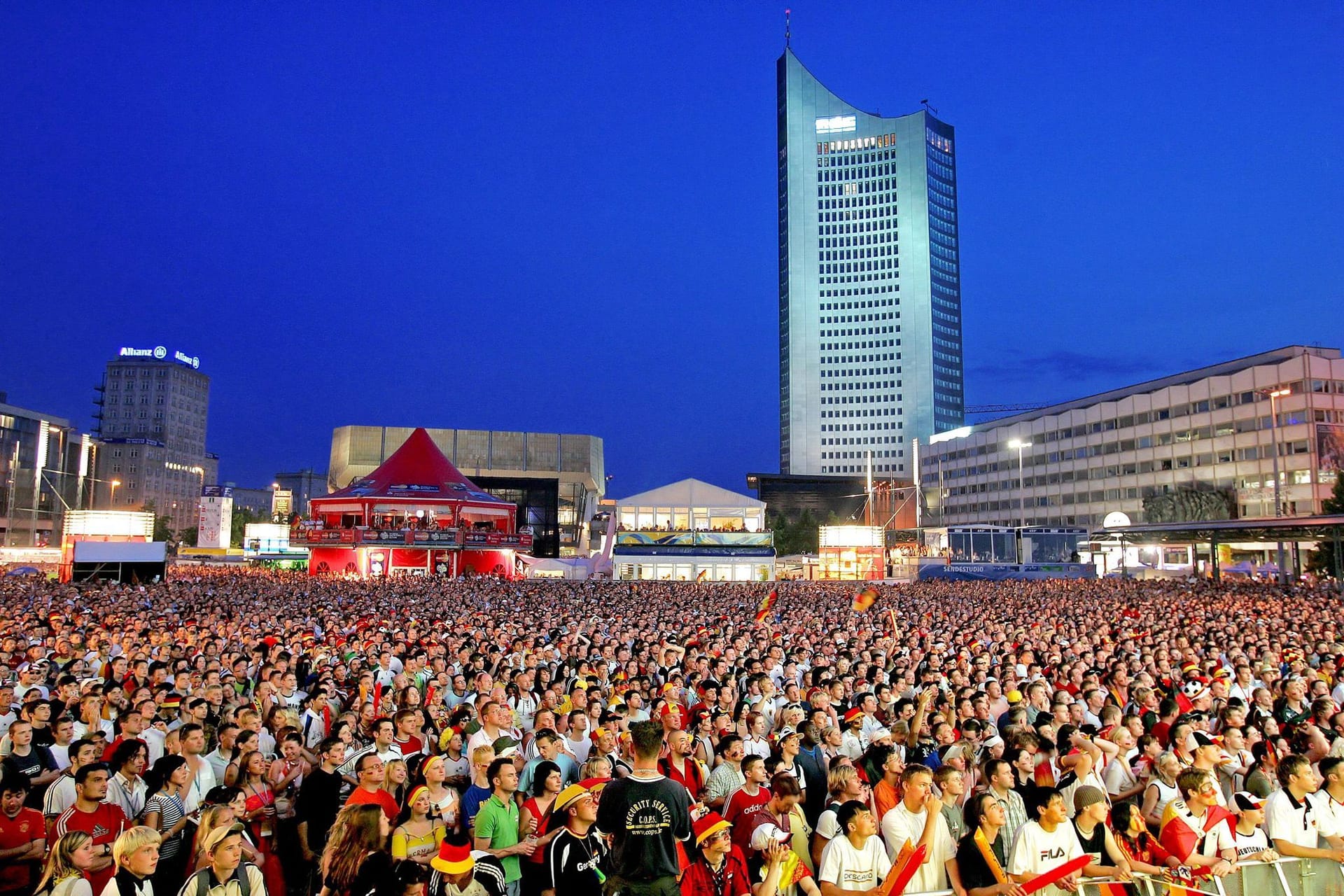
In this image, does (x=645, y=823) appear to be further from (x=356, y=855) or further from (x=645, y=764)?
(x=356, y=855)

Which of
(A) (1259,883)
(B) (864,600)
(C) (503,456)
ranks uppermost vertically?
(C) (503,456)

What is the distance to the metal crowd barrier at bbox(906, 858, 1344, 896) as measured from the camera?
15.7 ft

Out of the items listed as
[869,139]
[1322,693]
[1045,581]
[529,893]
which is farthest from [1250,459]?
[869,139]

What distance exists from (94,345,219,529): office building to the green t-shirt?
15003cm

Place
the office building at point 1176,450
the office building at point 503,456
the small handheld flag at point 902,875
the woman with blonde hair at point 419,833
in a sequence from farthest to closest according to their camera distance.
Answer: the office building at point 503,456 → the office building at point 1176,450 → the woman with blonde hair at point 419,833 → the small handheld flag at point 902,875

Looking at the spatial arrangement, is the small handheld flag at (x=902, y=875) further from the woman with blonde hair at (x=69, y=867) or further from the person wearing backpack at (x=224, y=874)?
the woman with blonde hair at (x=69, y=867)

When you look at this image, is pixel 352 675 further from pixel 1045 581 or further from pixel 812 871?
pixel 1045 581

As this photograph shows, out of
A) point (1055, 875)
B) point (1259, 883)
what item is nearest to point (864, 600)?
point (1259, 883)

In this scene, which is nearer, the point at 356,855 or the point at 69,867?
the point at 69,867

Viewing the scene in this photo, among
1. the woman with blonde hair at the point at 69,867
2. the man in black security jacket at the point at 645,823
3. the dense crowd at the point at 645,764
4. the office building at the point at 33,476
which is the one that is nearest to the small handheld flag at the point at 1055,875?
the dense crowd at the point at 645,764

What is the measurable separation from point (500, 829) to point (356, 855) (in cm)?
102

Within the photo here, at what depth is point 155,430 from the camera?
146 meters

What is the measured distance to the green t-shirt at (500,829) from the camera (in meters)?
5.15

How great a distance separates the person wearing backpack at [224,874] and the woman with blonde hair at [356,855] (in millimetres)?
423
